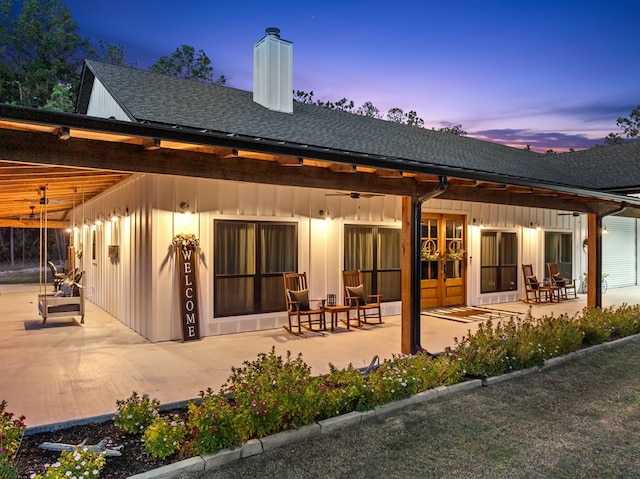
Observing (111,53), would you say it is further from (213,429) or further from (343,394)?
(213,429)

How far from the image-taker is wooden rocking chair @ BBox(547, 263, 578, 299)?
37.1 ft

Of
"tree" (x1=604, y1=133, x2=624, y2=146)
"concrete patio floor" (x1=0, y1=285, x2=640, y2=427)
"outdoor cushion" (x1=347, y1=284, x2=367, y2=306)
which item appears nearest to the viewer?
"concrete patio floor" (x1=0, y1=285, x2=640, y2=427)

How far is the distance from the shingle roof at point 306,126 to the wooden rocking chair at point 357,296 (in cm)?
225

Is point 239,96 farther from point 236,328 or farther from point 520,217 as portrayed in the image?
point 520,217

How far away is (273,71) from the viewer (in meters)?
9.53

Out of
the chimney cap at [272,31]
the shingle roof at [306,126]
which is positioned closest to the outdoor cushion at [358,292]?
the shingle roof at [306,126]

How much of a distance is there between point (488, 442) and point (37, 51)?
30308 mm

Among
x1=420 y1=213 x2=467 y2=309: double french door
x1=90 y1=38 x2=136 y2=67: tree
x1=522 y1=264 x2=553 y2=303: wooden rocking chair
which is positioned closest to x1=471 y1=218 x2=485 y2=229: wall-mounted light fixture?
x1=420 y1=213 x2=467 y2=309: double french door

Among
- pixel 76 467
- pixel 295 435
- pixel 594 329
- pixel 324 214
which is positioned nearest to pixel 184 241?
pixel 324 214

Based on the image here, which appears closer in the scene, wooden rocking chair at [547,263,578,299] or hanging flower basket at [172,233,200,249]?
hanging flower basket at [172,233,200,249]

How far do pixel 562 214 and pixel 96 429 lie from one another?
12.2 m

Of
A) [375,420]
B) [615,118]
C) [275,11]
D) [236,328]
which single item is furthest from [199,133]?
[615,118]

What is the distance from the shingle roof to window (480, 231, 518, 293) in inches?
60.1

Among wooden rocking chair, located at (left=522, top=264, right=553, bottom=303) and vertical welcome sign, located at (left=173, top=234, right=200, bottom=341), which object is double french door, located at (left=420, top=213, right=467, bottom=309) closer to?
wooden rocking chair, located at (left=522, top=264, right=553, bottom=303)
